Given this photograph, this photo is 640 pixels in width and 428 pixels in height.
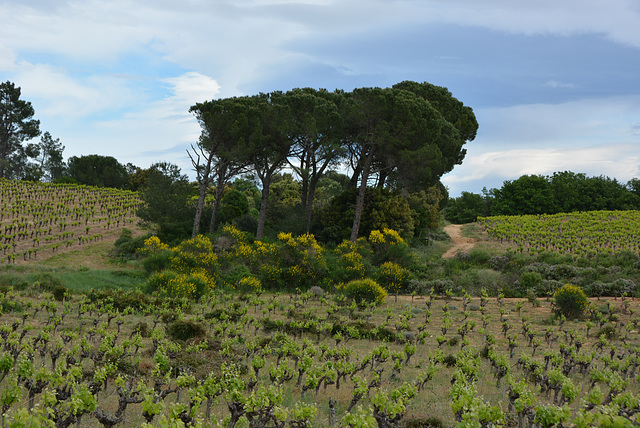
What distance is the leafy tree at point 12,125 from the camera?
7181 centimetres

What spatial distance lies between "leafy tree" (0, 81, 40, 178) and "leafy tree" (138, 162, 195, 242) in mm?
47385

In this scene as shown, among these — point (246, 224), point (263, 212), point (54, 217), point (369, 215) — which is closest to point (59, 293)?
point (263, 212)

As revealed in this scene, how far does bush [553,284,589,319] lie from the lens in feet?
68.6

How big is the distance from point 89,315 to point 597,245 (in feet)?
144

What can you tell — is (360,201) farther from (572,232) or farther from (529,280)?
(572,232)

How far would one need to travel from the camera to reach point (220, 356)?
12.0 m

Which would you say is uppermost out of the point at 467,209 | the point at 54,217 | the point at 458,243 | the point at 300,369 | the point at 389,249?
the point at 467,209

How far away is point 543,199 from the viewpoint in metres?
69.6

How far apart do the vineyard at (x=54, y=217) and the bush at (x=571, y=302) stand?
31.5 meters

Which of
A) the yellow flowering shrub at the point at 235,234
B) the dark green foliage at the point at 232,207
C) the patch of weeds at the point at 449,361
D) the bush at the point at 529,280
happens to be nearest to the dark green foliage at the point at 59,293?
the yellow flowering shrub at the point at 235,234

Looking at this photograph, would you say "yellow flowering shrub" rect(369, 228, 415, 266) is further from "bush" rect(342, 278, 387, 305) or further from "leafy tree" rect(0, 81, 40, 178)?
"leafy tree" rect(0, 81, 40, 178)

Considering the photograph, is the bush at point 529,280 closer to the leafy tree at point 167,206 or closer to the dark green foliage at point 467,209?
the leafy tree at point 167,206

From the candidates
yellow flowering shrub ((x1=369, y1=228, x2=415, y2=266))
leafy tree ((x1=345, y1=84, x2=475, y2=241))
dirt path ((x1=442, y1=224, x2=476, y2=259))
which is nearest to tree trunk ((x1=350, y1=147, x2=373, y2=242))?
leafy tree ((x1=345, y1=84, x2=475, y2=241))

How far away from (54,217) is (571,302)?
41109mm
